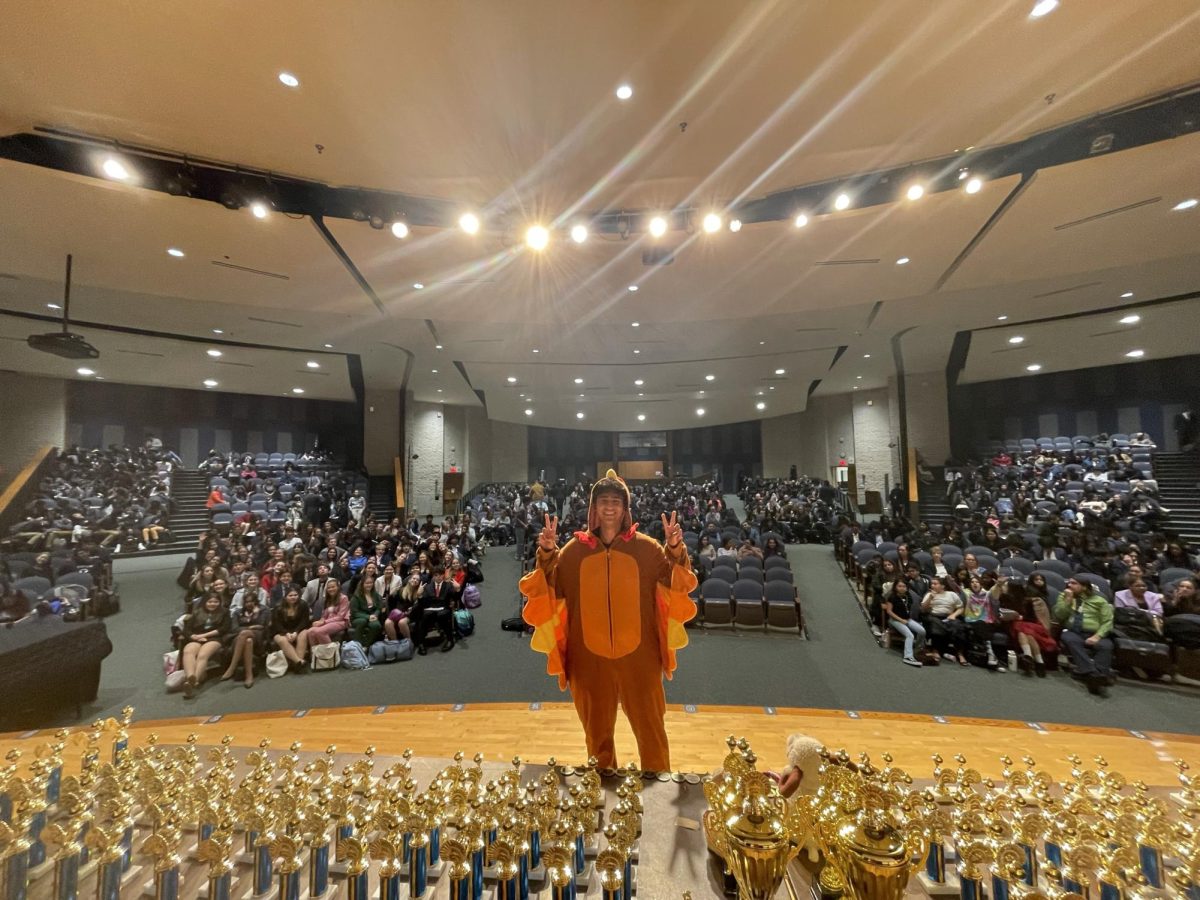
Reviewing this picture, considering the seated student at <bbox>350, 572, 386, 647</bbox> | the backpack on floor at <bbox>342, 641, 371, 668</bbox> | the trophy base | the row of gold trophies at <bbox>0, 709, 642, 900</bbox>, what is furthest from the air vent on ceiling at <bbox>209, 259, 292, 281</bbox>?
the trophy base

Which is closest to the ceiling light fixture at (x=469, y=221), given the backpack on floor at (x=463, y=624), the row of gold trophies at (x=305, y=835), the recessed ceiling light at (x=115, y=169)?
the recessed ceiling light at (x=115, y=169)

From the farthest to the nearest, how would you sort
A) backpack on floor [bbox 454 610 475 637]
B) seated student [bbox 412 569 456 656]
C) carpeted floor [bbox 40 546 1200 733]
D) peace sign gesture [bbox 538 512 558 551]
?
backpack on floor [bbox 454 610 475 637] → seated student [bbox 412 569 456 656] → carpeted floor [bbox 40 546 1200 733] → peace sign gesture [bbox 538 512 558 551]

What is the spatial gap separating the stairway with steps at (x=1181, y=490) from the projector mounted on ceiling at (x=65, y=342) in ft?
39.4

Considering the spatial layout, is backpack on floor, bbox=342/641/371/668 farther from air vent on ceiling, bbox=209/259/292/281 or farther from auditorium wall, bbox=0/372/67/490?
auditorium wall, bbox=0/372/67/490

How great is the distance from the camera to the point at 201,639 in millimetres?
4215

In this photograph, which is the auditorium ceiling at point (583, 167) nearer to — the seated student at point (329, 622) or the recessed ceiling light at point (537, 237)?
the recessed ceiling light at point (537, 237)

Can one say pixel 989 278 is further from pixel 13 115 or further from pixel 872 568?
pixel 13 115

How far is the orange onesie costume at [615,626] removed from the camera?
6.55 feet

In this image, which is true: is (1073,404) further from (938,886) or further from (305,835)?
(305,835)

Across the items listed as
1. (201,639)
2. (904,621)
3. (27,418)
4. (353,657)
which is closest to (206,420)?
(27,418)

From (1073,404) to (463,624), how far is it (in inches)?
423

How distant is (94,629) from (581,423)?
6.27 m

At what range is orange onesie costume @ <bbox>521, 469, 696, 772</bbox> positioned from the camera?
2.00 metres

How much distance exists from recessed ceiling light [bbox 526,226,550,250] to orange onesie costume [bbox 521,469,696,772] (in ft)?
8.85
